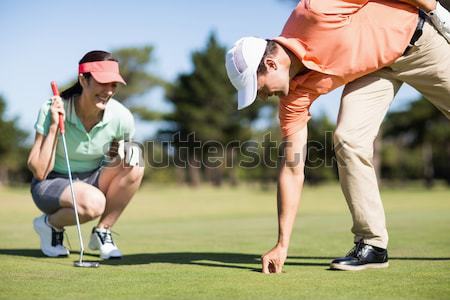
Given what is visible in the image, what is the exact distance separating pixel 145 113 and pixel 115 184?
65.1m

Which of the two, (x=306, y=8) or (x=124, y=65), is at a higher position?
(x=306, y=8)

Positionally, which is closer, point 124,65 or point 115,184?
point 115,184

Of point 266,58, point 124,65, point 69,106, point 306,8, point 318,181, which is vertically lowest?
point 318,181

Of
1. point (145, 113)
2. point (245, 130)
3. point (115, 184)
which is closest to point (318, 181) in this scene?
point (245, 130)

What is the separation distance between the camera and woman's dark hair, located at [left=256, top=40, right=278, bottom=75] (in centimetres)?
434

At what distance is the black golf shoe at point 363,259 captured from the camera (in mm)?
4582

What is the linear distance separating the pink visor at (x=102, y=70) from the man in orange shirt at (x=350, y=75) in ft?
4.28

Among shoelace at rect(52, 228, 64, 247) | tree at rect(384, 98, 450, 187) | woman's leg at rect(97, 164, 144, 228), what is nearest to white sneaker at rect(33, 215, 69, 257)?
shoelace at rect(52, 228, 64, 247)

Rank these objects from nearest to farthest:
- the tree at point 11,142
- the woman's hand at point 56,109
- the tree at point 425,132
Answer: the woman's hand at point 56,109, the tree at point 11,142, the tree at point 425,132

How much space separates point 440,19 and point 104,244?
3.24 meters

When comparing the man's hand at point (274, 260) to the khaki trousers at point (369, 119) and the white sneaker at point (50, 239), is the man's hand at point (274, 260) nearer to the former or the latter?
the khaki trousers at point (369, 119)

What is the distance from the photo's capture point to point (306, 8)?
4.31m

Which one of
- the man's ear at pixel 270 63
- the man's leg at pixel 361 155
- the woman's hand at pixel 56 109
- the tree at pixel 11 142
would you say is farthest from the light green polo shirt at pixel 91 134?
the tree at pixel 11 142

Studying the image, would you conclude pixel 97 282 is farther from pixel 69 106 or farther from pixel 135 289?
pixel 69 106
